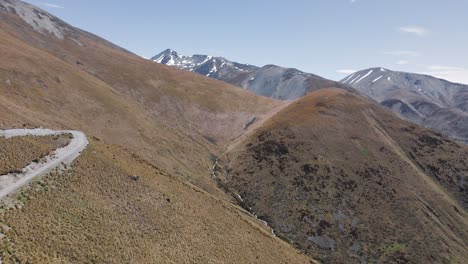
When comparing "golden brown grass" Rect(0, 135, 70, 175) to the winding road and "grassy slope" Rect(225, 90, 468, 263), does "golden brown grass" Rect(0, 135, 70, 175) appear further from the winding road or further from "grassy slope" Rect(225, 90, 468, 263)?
"grassy slope" Rect(225, 90, 468, 263)

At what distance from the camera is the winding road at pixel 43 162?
36.3 meters

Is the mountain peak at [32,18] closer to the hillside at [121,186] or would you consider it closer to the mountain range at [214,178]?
the mountain range at [214,178]

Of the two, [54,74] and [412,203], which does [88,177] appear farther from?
[412,203]

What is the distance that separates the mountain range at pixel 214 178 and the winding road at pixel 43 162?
1227mm

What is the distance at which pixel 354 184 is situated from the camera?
91.0m

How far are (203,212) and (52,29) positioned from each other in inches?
6702

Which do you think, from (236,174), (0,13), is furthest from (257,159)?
(0,13)

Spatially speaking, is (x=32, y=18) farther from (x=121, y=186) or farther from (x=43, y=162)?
(x=121, y=186)

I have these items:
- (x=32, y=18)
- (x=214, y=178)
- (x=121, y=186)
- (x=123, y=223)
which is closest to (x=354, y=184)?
(x=214, y=178)

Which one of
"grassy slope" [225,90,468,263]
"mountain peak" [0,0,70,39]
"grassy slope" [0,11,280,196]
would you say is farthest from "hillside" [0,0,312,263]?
"mountain peak" [0,0,70,39]

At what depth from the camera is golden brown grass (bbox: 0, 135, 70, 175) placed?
39.4 meters

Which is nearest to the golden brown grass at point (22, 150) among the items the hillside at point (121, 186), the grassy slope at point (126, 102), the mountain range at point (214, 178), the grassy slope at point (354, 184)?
the mountain range at point (214, 178)

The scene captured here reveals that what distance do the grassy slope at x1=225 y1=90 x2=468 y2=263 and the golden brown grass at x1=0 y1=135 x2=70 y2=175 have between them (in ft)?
149

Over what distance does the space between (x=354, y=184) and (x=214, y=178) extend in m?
32.8
